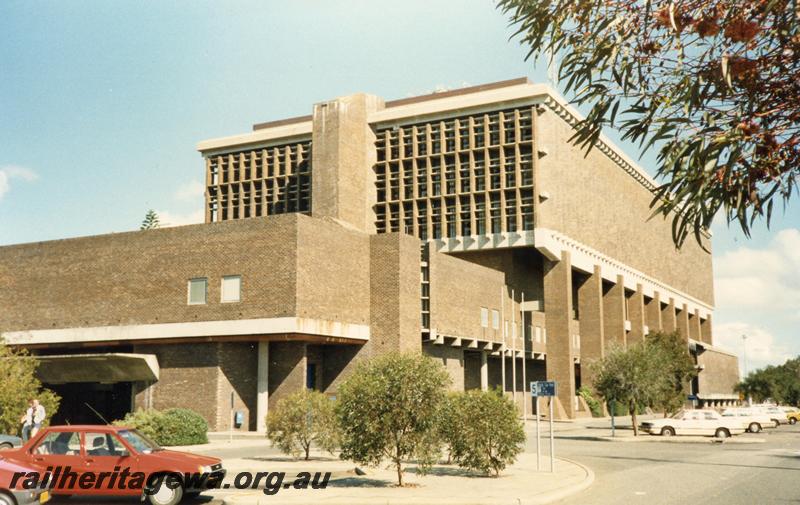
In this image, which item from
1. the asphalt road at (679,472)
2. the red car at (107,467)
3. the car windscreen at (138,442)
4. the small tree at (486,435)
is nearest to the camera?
the red car at (107,467)

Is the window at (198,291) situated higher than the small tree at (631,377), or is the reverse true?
the window at (198,291)

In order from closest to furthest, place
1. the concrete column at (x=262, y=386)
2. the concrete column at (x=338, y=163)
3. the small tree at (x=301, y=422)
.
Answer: the small tree at (x=301, y=422)
the concrete column at (x=262, y=386)
the concrete column at (x=338, y=163)

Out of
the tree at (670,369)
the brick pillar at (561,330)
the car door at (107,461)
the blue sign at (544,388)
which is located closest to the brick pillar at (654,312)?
the tree at (670,369)

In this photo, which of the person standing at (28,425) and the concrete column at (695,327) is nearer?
the person standing at (28,425)

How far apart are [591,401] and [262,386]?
3823 cm

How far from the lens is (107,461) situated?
1446 centimetres

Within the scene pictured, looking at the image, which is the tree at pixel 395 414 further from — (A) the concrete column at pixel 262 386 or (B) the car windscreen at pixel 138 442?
(A) the concrete column at pixel 262 386

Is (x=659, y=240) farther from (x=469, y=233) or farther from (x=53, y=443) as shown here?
(x=53, y=443)

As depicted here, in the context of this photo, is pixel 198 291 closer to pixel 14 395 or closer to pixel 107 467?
pixel 14 395

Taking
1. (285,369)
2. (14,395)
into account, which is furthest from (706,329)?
(14,395)

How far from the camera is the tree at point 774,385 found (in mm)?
118000

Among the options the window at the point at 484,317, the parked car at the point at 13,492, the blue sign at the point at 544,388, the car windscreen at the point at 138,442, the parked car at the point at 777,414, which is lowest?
the parked car at the point at 777,414

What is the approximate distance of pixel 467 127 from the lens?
235ft

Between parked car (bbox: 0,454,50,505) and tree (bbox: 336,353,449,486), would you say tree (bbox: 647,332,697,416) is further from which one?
parked car (bbox: 0,454,50,505)
